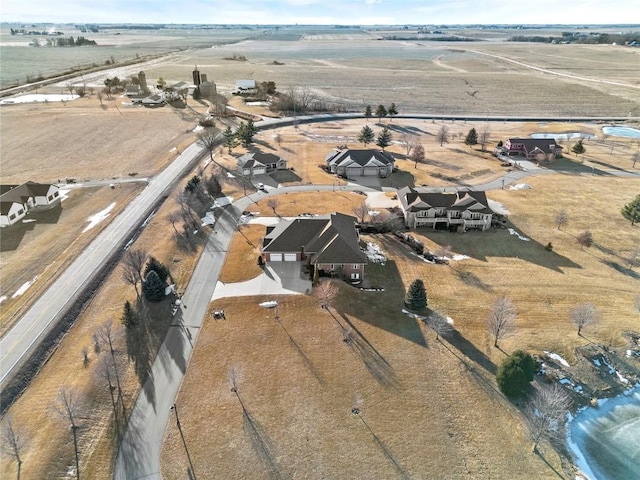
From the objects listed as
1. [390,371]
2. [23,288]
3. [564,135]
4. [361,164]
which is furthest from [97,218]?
[564,135]

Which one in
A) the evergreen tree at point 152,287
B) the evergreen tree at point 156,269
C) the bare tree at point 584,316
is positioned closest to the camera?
the bare tree at point 584,316

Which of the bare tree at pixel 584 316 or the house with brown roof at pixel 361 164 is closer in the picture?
the bare tree at pixel 584 316

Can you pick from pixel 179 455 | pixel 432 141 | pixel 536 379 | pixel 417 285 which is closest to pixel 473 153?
pixel 432 141

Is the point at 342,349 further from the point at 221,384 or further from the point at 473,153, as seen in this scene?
the point at 473,153

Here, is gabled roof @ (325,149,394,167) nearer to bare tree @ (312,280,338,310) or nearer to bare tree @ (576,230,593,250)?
bare tree @ (576,230,593,250)

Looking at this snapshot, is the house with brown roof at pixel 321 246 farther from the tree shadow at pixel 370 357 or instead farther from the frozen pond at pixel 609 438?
the frozen pond at pixel 609 438

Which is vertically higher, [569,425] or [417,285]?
[417,285]

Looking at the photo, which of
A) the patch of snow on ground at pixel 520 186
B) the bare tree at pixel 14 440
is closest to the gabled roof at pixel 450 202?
the patch of snow on ground at pixel 520 186
